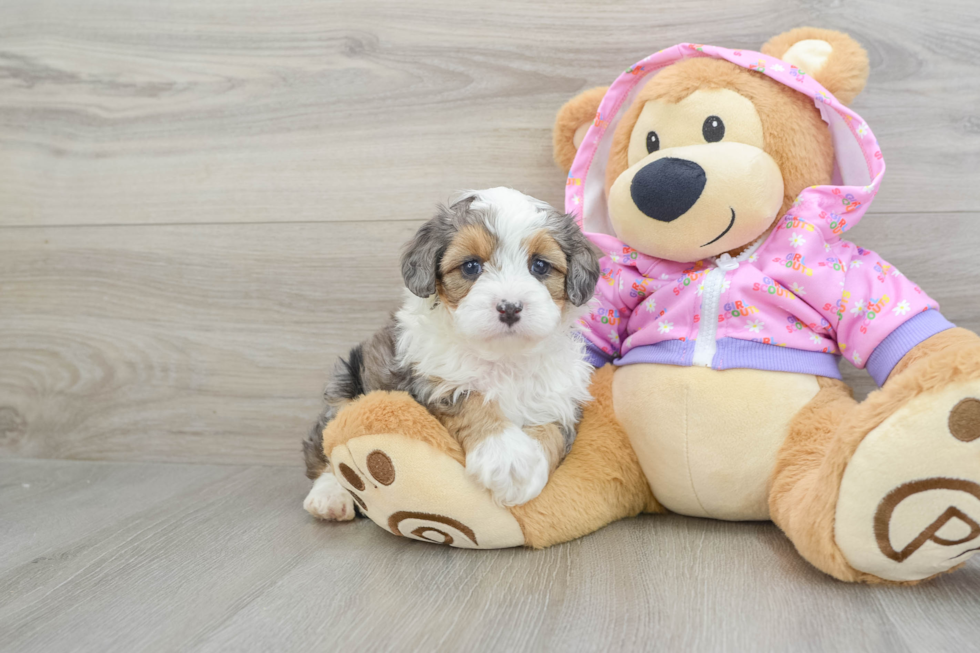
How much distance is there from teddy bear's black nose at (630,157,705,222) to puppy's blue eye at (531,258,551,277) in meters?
0.25

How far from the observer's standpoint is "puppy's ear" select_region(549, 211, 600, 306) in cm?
138

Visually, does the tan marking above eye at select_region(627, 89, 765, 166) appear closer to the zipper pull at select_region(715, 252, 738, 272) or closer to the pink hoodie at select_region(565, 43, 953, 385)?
the pink hoodie at select_region(565, 43, 953, 385)

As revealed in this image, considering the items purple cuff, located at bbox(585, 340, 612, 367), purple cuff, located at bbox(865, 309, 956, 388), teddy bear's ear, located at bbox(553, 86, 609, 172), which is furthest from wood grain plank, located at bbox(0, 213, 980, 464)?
purple cuff, located at bbox(865, 309, 956, 388)

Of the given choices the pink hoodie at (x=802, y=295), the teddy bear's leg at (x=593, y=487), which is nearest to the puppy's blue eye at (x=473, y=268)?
the pink hoodie at (x=802, y=295)

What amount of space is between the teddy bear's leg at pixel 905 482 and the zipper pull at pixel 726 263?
420 mm

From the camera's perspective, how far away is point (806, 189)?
1456mm

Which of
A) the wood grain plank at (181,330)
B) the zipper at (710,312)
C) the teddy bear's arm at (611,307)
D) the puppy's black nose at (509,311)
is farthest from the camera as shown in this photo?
the wood grain plank at (181,330)

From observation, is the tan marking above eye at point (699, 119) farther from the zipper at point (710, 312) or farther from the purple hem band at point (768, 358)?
the purple hem band at point (768, 358)

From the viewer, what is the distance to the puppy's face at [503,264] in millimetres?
1289

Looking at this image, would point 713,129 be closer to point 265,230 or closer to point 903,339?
point 903,339

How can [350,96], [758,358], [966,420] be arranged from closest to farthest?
[966,420]
[758,358]
[350,96]

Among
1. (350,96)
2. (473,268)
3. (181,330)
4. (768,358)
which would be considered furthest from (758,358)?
(181,330)

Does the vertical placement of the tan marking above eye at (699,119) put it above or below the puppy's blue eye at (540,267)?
above

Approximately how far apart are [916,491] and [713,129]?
79 cm
